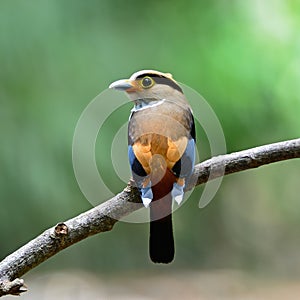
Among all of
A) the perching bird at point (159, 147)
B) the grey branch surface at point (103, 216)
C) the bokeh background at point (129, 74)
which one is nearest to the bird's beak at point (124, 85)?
the perching bird at point (159, 147)

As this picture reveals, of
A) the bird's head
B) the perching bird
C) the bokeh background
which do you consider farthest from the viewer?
the bokeh background

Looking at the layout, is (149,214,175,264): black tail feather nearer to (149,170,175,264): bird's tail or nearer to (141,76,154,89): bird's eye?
(149,170,175,264): bird's tail

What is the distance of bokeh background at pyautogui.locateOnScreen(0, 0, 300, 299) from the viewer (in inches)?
67.1

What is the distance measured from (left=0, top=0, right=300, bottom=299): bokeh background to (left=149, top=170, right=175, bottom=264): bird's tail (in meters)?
0.73

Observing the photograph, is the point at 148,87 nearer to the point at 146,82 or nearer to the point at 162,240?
the point at 146,82

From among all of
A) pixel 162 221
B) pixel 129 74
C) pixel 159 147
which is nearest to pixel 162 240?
pixel 162 221

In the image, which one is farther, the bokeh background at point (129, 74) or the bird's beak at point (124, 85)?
the bokeh background at point (129, 74)

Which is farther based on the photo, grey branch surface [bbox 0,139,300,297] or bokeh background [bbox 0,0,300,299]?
bokeh background [bbox 0,0,300,299]

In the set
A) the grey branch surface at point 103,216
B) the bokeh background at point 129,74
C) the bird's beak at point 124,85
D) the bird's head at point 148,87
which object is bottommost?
the grey branch surface at point 103,216

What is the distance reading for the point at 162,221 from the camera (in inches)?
35.6

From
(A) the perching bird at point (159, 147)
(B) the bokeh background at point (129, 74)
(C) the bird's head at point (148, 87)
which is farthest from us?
(B) the bokeh background at point (129, 74)

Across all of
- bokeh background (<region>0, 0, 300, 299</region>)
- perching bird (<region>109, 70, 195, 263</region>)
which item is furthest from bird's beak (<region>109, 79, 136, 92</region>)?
bokeh background (<region>0, 0, 300, 299</region>)

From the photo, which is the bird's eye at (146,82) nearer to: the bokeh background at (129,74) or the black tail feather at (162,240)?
the black tail feather at (162,240)

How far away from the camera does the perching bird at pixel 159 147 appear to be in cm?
86
